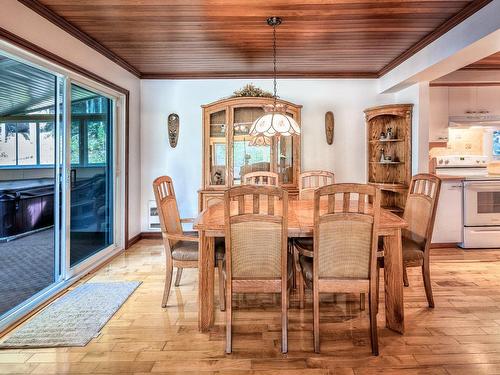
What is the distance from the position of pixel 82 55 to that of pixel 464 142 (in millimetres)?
5254

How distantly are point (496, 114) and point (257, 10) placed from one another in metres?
4.09

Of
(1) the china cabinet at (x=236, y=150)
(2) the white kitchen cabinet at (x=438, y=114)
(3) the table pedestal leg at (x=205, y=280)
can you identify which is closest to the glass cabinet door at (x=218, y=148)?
(1) the china cabinet at (x=236, y=150)

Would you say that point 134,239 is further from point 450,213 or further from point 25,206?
point 450,213

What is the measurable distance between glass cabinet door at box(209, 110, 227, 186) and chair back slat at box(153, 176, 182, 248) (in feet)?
5.41

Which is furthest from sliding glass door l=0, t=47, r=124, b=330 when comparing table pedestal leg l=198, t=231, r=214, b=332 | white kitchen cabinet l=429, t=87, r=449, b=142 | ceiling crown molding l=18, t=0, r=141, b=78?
white kitchen cabinet l=429, t=87, r=449, b=142

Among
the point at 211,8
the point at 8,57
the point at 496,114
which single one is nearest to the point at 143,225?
the point at 8,57

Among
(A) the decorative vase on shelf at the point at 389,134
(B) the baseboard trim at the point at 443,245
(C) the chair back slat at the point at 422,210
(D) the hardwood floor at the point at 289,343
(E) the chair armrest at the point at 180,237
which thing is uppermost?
(A) the decorative vase on shelf at the point at 389,134

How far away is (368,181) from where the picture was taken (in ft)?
16.0

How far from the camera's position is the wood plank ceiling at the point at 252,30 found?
264 cm

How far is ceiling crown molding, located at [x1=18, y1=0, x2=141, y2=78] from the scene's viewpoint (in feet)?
8.42

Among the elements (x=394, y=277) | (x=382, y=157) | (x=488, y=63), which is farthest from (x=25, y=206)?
(x=488, y=63)

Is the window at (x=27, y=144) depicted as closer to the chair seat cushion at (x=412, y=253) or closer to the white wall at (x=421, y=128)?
→ the chair seat cushion at (x=412, y=253)

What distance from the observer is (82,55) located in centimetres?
328

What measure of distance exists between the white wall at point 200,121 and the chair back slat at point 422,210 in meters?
2.13
